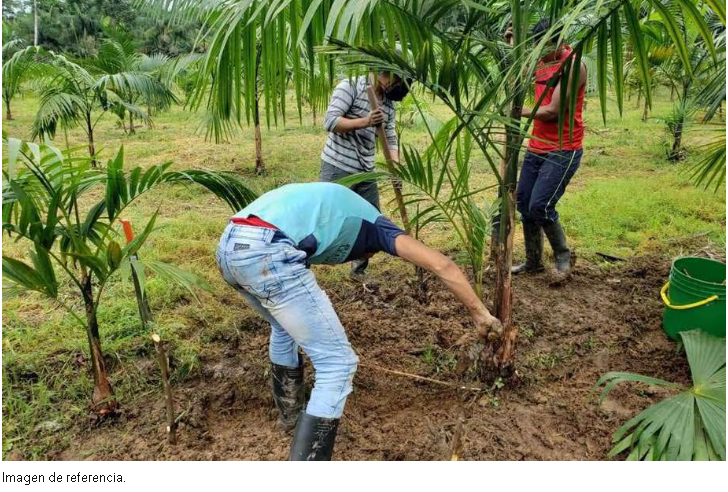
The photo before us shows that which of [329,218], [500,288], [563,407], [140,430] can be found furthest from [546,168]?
[140,430]

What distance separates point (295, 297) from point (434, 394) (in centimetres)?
109

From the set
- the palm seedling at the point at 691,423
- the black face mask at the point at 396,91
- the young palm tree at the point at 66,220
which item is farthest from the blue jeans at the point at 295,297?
the black face mask at the point at 396,91

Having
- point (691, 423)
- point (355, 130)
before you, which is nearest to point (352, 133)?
point (355, 130)

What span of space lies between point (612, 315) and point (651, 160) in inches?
195

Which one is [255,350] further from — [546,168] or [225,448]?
[546,168]

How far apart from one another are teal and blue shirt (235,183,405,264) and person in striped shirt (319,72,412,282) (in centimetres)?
123

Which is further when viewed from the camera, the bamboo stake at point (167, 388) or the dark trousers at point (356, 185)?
the dark trousers at point (356, 185)

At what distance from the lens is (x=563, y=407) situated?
2613mm

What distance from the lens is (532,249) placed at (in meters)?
4.02

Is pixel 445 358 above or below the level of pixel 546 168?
below

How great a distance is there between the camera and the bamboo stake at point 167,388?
7.36 ft

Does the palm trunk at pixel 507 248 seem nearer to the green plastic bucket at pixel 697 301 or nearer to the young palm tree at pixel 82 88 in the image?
the green plastic bucket at pixel 697 301

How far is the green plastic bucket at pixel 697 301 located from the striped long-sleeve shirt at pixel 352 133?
6.25 feet

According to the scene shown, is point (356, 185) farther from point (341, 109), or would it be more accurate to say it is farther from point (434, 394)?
point (434, 394)
